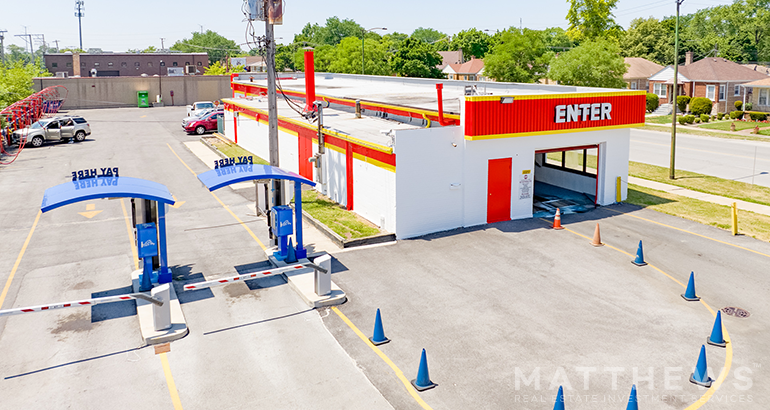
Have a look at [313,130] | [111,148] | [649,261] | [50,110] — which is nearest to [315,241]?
[313,130]

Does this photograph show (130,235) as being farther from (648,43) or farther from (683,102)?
(648,43)

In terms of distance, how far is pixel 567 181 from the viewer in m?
25.8

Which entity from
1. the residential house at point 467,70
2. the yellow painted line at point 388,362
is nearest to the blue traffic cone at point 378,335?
the yellow painted line at point 388,362

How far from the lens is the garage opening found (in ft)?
75.9

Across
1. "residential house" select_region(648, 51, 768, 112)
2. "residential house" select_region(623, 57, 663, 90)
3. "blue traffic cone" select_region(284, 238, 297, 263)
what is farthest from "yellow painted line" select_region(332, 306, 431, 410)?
"residential house" select_region(623, 57, 663, 90)

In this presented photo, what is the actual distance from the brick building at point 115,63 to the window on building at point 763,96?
75.9m

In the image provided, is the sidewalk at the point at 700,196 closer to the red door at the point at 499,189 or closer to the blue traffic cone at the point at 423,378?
the red door at the point at 499,189

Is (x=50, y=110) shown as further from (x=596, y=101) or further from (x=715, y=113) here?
(x=715, y=113)

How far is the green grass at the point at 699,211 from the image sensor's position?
66.8 feet

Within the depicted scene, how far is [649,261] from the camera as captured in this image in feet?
56.7

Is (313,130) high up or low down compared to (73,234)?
up

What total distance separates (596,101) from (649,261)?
7078 millimetres

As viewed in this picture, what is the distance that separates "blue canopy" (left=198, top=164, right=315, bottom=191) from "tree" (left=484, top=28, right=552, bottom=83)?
5151cm

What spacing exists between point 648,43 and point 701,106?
146 feet
